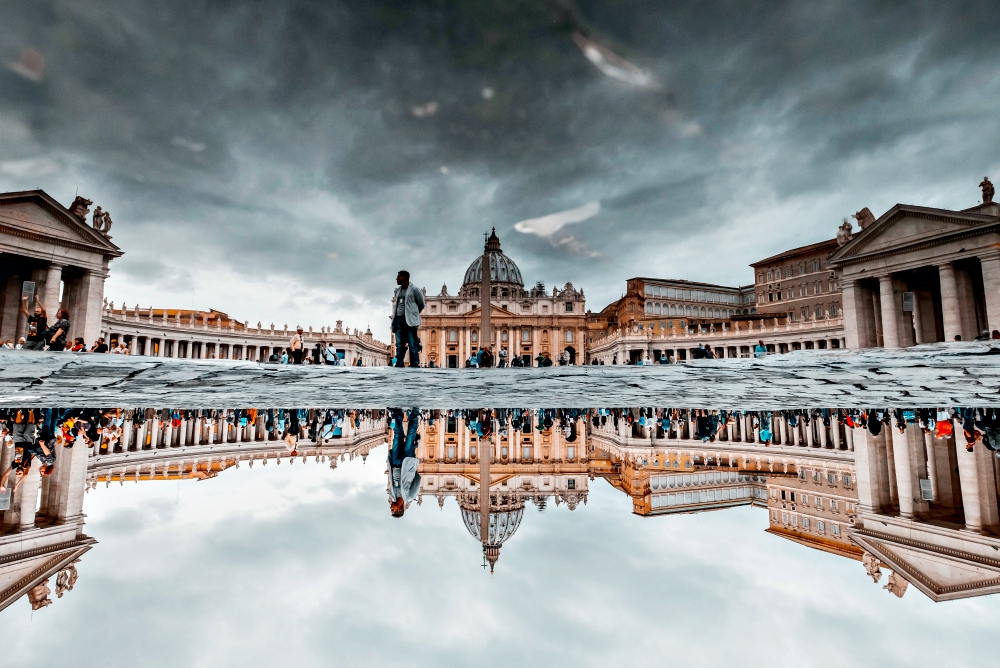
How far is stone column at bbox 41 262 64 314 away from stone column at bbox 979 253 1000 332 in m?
46.3

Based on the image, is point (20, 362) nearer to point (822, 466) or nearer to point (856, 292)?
point (822, 466)

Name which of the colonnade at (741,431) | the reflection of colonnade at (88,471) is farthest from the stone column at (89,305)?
the colonnade at (741,431)

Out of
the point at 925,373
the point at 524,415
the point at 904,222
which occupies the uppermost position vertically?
the point at 904,222

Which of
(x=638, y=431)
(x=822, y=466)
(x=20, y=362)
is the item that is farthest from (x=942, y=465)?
(x=20, y=362)

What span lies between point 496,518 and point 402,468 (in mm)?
1148

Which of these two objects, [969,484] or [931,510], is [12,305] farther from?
[969,484]

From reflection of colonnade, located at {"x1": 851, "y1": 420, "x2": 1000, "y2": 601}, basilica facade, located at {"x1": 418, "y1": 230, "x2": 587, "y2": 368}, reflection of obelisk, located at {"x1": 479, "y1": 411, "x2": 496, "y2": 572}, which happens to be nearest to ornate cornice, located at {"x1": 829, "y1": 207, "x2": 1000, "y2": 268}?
reflection of colonnade, located at {"x1": 851, "y1": 420, "x2": 1000, "y2": 601}

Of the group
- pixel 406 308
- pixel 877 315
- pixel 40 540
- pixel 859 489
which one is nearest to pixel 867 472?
pixel 859 489

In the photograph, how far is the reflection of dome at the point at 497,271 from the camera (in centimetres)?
11106

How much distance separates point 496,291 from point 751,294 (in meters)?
48.3

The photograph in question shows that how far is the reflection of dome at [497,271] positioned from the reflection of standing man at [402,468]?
103030 mm

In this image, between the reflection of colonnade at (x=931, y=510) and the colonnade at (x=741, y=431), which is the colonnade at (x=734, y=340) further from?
the reflection of colonnade at (x=931, y=510)

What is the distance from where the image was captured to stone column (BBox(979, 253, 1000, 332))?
24.1 meters

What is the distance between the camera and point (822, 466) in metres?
6.80
